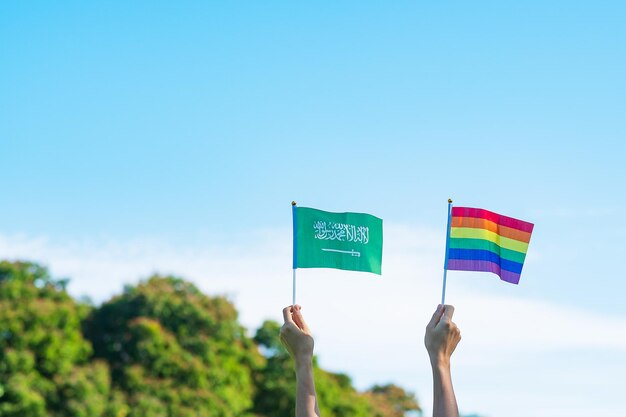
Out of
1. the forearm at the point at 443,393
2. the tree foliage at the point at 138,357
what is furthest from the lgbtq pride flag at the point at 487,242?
the tree foliage at the point at 138,357

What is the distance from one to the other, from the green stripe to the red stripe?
17cm

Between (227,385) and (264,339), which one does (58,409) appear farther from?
(264,339)

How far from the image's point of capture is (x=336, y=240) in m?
6.77

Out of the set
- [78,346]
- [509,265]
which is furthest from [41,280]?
[509,265]

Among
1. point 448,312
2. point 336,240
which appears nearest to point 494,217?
point 336,240

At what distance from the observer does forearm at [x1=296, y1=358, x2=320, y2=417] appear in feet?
13.2

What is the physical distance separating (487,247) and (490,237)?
84 millimetres

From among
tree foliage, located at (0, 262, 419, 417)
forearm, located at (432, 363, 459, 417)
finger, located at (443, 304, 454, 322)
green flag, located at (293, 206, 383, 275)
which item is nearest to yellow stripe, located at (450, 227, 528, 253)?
green flag, located at (293, 206, 383, 275)

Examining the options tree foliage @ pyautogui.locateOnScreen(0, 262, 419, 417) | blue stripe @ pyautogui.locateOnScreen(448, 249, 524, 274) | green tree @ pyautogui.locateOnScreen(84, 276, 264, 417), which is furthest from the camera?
green tree @ pyautogui.locateOnScreen(84, 276, 264, 417)

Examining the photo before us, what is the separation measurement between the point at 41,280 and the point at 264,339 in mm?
8160

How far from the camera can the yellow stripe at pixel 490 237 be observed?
22.4 feet

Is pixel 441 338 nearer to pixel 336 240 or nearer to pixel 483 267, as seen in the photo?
pixel 336 240

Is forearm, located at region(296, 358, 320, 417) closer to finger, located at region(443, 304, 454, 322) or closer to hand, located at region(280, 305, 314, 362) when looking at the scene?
hand, located at region(280, 305, 314, 362)

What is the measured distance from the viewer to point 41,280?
31531mm
